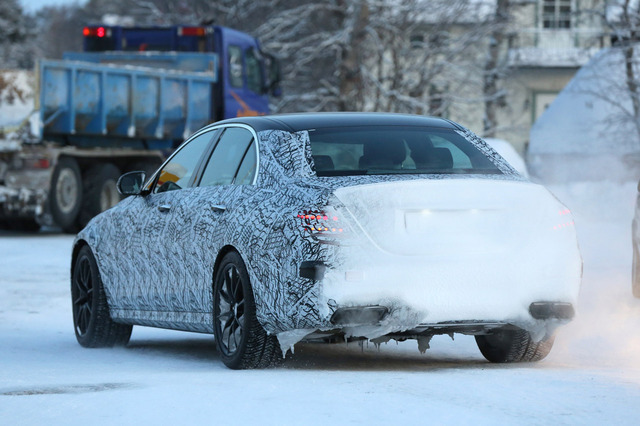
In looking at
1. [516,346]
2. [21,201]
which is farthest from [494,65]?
[516,346]

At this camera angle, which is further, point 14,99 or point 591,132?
point 591,132

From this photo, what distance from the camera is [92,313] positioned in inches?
370

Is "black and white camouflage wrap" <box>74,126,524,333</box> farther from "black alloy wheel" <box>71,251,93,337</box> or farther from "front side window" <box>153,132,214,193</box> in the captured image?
"black alloy wheel" <box>71,251,93,337</box>

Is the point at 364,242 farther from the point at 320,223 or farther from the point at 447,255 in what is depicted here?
the point at 447,255

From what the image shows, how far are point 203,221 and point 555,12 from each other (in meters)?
43.6

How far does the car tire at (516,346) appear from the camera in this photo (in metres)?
7.63

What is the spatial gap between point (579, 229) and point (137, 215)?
14826 millimetres

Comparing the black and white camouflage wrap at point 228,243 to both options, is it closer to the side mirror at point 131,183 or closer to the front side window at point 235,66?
the side mirror at point 131,183

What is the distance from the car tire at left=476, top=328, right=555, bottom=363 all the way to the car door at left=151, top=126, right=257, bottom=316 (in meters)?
1.56

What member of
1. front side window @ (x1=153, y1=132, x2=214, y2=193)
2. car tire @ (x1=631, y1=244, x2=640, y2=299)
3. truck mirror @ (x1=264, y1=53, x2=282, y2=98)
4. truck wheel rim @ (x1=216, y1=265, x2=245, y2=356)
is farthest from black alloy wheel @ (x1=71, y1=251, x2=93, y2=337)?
truck mirror @ (x1=264, y1=53, x2=282, y2=98)

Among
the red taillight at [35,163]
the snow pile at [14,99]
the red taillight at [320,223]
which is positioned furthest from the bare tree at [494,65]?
the red taillight at [320,223]

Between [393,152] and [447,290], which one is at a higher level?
[393,152]

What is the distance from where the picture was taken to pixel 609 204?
28.1 metres

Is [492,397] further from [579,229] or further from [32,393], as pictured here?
[579,229]
